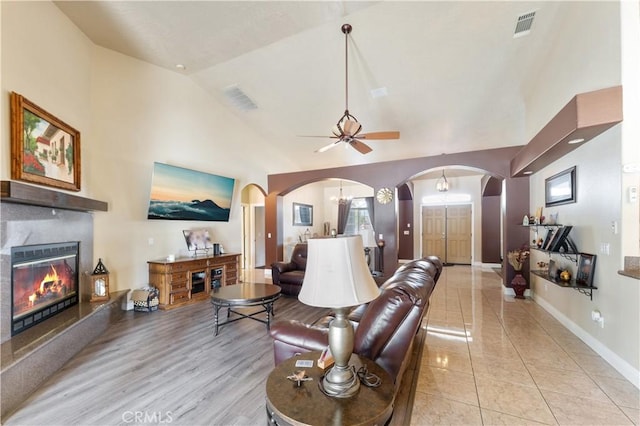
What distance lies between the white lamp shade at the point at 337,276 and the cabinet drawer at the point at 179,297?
13.2 feet

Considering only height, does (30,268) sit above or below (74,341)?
above

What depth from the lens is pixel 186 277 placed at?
4.70 m

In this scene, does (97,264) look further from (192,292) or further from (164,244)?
(192,292)

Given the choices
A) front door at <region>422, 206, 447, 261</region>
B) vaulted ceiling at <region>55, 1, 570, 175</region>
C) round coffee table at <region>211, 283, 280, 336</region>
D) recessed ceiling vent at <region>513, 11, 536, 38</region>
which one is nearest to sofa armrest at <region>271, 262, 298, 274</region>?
round coffee table at <region>211, 283, 280, 336</region>

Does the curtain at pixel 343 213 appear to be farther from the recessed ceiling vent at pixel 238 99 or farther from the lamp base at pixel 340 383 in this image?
the lamp base at pixel 340 383

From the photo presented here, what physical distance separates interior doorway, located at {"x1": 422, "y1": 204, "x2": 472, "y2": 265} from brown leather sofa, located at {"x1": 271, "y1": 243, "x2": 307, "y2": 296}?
5.58m

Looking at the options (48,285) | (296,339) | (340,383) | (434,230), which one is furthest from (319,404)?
(434,230)

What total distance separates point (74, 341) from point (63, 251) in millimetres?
1090

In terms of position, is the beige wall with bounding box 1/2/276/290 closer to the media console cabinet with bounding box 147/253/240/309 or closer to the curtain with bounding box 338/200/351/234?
the media console cabinet with bounding box 147/253/240/309

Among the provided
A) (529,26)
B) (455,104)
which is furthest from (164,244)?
(529,26)

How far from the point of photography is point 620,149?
2.55 m

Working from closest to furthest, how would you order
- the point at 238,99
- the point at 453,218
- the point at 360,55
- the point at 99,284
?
1. the point at 99,284
2. the point at 360,55
3. the point at 238,99
4. the point at 453,218

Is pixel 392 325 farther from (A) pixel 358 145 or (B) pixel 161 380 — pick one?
(A) pixel 358 145

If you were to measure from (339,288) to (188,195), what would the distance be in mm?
4737
